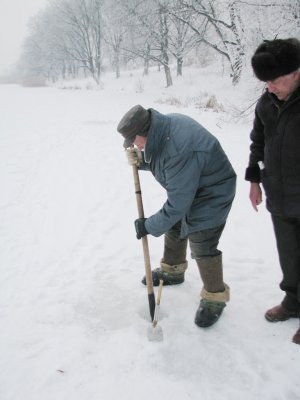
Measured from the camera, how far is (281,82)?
1984mm

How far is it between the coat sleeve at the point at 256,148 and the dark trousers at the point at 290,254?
36cm

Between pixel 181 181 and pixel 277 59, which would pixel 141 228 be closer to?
pixel 181 181

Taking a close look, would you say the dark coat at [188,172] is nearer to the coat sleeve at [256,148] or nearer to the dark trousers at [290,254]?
the coat sleeve at [256,148]

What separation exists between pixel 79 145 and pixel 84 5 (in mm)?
29134

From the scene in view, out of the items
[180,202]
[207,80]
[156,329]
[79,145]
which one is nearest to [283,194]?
[180,202]

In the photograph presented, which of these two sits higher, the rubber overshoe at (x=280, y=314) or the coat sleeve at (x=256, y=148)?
the coat sleeve at (x=256, y=148)

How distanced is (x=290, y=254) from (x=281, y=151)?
791 millimetres

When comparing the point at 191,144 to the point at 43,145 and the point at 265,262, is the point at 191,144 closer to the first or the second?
the point at 265,262

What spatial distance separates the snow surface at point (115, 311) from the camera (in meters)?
2.31

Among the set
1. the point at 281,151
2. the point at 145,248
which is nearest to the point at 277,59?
the point at 281,151

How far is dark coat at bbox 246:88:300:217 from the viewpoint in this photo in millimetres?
2074

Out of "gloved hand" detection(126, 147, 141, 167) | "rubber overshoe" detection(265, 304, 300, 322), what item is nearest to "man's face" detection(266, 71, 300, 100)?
"gloved hand" detection(126, 147, 141, 167)

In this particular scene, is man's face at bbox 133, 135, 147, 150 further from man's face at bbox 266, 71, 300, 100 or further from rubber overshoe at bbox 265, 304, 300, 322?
rubber overshoe at bbox 265, 304, 300, 322

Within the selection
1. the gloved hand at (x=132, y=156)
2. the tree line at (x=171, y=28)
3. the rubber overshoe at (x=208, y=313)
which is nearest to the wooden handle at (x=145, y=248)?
the gloved hand at (x=132, y=156)
